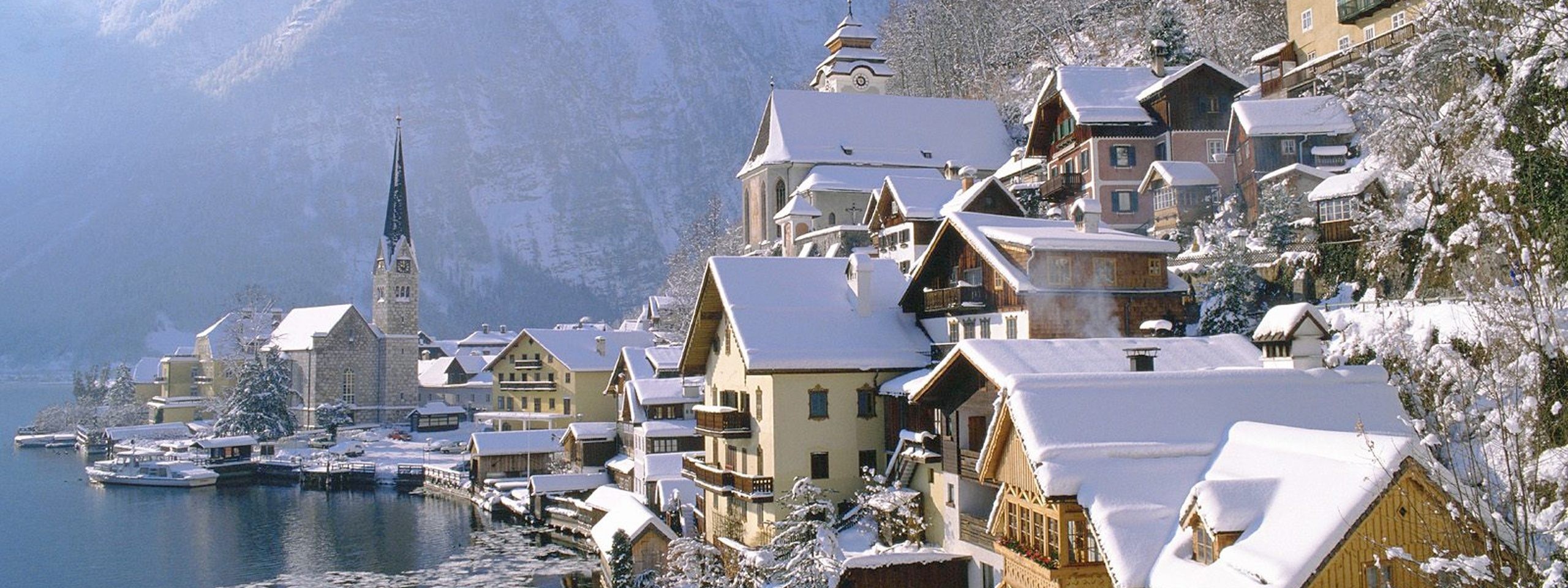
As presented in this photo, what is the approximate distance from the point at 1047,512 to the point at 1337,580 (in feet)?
17.5

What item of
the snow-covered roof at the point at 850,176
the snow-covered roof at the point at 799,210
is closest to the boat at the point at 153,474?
the snow-covered roof at the point at 799,210

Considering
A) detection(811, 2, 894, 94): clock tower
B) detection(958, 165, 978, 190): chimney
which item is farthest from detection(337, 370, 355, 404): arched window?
detection(958, 165, 978, 190): chimney

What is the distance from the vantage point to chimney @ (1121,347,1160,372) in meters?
25.1

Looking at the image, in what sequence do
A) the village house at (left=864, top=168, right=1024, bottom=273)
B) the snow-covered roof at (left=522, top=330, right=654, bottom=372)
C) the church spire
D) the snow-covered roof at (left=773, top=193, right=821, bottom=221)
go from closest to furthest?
the village house at (left=864, top=168, right=1024, bottom=273) < the snow-covered roof at (left=773, top=193, right=821, bottom=221) < the snow-covered roof at (left=522, top=330, right=654, bottom=372) < the church spire

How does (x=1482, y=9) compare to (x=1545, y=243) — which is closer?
(x=1545, y=243)

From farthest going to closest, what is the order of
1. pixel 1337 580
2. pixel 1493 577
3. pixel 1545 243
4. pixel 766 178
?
pixel 766 178, pixel 1337 580, pixel 1545 243, pixel 1493 577

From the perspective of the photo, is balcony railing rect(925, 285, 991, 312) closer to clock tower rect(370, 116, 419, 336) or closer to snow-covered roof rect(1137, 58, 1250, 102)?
snow-covered roof rect(1137, 58, 1250, 102)

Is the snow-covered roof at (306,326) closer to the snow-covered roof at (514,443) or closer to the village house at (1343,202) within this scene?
the snow-covered roof at (514,443)

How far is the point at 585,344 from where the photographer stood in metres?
77.6

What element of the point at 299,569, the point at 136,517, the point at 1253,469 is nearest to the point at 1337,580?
the point at 1253,469

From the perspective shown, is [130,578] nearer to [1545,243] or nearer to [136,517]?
[136,517]

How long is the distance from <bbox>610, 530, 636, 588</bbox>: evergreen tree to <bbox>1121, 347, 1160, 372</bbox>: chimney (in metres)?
18.3

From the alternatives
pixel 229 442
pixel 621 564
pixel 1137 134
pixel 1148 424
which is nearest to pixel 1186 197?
pixel 1137 134

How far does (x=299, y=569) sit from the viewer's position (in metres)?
46.2
